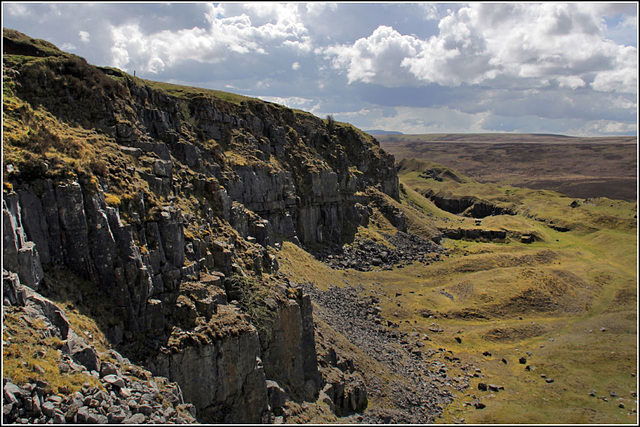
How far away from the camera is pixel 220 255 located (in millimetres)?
35344

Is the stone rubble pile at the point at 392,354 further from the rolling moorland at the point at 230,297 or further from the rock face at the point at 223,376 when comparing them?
the rock face at the point at 223,376

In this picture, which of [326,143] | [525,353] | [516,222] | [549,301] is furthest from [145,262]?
[516,222]

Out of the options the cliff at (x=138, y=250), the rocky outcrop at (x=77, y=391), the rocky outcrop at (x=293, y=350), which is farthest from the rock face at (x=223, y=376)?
the rocky outcrop at (x=293, y=350)

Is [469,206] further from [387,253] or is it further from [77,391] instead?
[77,391]

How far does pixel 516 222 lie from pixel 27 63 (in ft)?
463

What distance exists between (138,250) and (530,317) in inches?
2612

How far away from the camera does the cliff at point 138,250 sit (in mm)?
24359

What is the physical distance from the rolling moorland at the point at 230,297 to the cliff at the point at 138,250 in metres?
0.12

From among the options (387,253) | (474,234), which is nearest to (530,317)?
(387,253)

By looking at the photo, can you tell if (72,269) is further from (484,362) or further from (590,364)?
(590,364)

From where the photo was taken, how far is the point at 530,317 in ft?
240

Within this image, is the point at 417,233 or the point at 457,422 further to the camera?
the point at 417,233

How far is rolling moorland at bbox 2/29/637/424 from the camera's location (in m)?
22.2

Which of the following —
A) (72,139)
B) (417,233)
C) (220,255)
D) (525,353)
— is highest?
(72,139)
